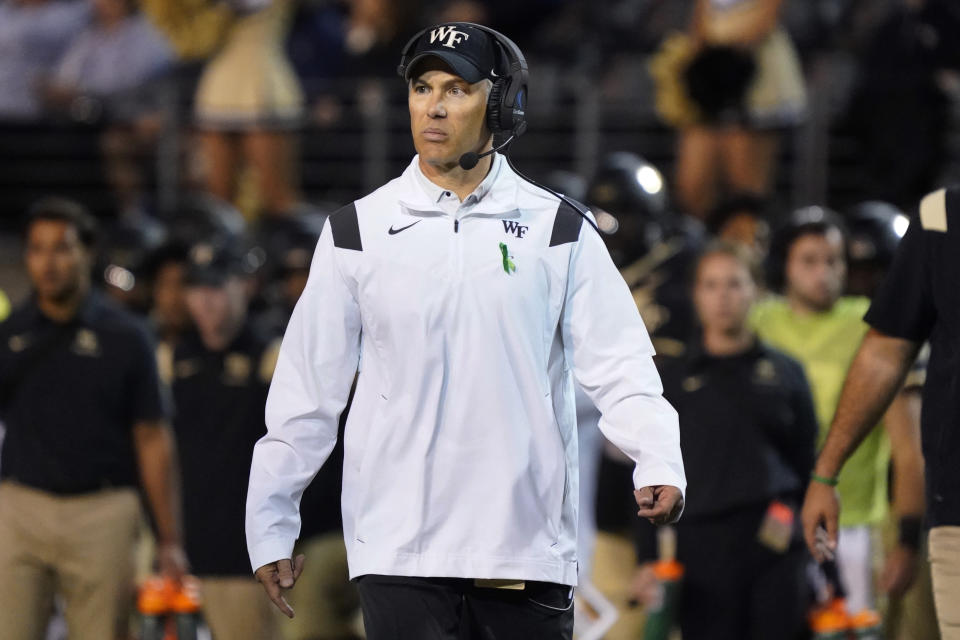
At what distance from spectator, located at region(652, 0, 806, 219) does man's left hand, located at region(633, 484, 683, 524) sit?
5.90 meters

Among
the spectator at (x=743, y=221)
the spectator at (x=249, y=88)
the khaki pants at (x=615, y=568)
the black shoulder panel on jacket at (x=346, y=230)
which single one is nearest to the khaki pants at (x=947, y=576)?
the black shoulder panel on jacket at (x=346, y=230)

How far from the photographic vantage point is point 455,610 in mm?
4391

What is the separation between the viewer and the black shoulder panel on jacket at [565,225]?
14.8 ft

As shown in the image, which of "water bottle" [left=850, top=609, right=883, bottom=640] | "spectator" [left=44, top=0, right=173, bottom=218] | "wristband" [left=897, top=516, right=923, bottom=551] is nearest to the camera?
"wristband" [left=897, top=516, right=923, bottom=551]

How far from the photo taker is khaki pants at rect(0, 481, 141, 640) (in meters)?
7.25

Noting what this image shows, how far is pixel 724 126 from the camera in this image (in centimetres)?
1044

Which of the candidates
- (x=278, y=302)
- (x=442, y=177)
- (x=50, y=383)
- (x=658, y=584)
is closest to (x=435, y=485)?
(x=442, y=177)

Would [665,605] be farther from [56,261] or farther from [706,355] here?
[56,261]

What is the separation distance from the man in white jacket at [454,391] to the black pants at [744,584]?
2536 mm

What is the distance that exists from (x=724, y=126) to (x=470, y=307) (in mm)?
6290

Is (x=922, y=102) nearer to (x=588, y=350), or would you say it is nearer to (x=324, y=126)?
(x=324, y=126)

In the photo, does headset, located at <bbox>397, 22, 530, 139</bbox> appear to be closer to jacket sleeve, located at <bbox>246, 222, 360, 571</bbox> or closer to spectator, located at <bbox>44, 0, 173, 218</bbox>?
jacket sleeve, located at <bbox>246, 222, 360, 571</bbox>

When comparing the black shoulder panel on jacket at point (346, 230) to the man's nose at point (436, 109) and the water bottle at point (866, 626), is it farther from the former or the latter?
the water bottle at point (866, 626)

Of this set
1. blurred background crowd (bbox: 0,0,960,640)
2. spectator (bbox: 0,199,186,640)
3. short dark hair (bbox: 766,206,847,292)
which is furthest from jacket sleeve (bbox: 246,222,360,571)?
short dark hair (bbox: 766,206,847,292)
